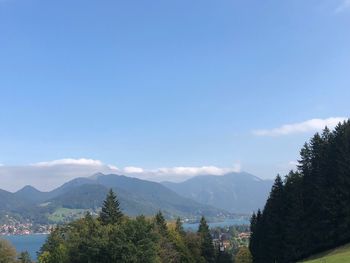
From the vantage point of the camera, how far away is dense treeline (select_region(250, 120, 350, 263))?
174 ft

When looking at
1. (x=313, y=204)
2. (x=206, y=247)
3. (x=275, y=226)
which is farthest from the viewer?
(x=206, y=247)

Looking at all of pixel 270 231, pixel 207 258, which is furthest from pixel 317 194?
pixel 207 258

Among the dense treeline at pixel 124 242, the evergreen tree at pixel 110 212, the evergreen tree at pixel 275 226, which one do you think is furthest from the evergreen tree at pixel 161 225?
the evergreen tree at pixel 275 226

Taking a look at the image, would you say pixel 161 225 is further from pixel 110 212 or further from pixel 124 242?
pixel 124 242

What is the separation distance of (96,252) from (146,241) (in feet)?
21.6

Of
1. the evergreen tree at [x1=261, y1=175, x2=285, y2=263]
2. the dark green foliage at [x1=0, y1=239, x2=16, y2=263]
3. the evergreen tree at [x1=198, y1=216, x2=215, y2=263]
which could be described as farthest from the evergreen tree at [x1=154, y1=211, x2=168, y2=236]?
the dark green foliage at [x1=0, y1=239, x2=16, y2=263]

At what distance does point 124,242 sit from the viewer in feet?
196

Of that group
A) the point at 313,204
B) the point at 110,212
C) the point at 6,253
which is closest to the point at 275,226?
the point at 313,204

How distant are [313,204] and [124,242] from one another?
79.0 feet

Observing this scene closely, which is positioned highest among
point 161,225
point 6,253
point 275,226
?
point 161,225

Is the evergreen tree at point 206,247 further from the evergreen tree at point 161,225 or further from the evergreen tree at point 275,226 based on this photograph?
the evergreen tree at point 275,226

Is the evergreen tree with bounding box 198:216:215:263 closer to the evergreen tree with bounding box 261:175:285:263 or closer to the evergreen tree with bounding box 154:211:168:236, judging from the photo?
the evergreen tree with bounding box 154:211:168:236

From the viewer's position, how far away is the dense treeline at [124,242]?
6022 centimetres

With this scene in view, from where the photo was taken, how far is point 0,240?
94.3 metres
